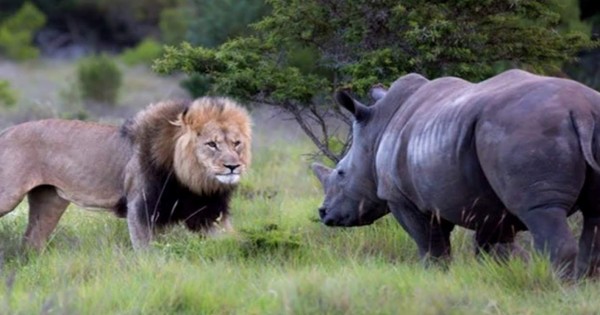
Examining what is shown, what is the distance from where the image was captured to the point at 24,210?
1255 cm

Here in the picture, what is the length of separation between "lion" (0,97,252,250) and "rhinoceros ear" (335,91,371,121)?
126 cm

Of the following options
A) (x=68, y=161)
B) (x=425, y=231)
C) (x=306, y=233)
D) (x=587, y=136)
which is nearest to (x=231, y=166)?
(x=306, y=233)

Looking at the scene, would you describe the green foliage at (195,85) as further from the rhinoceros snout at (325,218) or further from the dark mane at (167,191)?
the rhinoceros snout at (325,218)

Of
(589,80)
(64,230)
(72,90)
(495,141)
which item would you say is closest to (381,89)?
(495,141)

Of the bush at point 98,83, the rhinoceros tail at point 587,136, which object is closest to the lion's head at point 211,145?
the rhinoceros tail at point 587,136

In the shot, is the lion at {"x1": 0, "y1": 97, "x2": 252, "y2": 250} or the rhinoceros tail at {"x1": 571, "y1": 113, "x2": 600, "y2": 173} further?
the lion at {"x1": 0, "y1": 97, "x2": 252, "y2": 250}

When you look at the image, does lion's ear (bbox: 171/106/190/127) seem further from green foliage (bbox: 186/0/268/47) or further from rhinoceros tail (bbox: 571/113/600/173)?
green foliage (bbox: 186/0/268/47)

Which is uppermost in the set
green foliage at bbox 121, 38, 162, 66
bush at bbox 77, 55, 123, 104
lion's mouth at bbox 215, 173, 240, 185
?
lion's mouth at bbox 215, 173, 240, 185

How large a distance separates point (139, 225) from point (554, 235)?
3919mm

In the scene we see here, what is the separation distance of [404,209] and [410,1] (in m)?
3.16

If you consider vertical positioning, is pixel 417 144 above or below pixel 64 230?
above

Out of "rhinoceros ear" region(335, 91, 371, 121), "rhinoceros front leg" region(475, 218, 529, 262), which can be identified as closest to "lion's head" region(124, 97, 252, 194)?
"rhinoceros ear" region(335, 91, 371, 121)

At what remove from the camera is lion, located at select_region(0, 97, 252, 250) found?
10.1 m

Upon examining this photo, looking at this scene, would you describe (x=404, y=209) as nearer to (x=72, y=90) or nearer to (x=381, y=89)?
(x=381, y=89)
